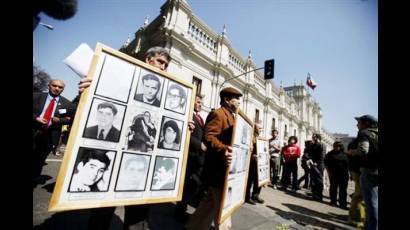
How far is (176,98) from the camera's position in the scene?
1546mm

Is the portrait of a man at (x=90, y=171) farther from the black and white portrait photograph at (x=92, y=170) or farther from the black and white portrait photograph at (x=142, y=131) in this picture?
the black and white portrait photograph at (x=142, y=131)

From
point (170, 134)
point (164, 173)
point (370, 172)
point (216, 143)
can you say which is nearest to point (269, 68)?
point (370, 172)

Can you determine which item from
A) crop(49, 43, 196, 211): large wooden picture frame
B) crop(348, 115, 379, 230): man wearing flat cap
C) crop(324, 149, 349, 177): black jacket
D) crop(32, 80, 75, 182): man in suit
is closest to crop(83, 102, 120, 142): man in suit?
crop(49, 43, 196, 211): large wooden picture frame

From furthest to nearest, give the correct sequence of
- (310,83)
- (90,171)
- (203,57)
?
(310,83), (203,57), (90,171)

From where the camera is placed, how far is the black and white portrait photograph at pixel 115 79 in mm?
1182

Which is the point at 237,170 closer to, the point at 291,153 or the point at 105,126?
the point at 105,126

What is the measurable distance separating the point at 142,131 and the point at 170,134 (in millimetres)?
229

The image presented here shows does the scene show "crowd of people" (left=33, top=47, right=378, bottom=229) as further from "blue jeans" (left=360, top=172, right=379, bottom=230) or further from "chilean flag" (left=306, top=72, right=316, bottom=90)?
"chilean flag" (left=306, top=72, right=316, bottom=90)

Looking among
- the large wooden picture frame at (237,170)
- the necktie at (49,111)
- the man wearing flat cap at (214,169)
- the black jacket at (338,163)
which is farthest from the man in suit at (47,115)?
the black jacket at (338,163)

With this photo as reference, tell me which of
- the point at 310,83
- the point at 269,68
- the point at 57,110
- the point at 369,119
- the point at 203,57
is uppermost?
the point at 310,83

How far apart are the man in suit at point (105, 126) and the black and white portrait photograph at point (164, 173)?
36cm
